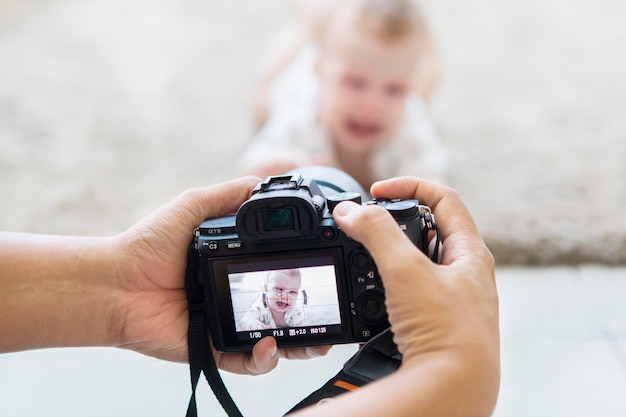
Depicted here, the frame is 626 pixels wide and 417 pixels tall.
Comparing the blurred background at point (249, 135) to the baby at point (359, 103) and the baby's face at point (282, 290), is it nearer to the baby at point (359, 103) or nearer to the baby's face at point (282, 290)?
the baby at point (359, 103)

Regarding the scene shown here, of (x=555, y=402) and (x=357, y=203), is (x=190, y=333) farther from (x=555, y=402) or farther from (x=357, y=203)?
(x=555, y=402)

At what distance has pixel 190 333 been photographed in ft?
2.93

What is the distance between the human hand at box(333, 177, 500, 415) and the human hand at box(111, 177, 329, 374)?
21 centimetres

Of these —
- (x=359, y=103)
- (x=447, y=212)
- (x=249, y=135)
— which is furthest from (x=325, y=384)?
(x=249, y=135)

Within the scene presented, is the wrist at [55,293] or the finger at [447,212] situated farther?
the wrist at [55,293]

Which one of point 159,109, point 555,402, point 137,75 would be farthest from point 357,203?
point 137,75

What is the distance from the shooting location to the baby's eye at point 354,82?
62.8 inches

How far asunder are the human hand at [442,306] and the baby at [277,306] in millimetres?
95

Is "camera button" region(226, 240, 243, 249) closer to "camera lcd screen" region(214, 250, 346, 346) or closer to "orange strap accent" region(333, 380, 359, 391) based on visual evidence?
"camera lcd screen" region(214, 250, 346, 346)

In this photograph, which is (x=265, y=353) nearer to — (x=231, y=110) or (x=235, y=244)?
(x=235, y=244)

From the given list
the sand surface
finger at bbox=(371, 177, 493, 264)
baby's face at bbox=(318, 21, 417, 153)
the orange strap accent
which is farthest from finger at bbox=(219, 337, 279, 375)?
baby's face at bbox=(318, 21, 417, 153)

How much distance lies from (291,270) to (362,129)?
34.1 inches

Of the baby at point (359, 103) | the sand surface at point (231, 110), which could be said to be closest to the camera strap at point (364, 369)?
the sand surface at point (231, 110)

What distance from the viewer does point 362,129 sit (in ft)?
5.44
